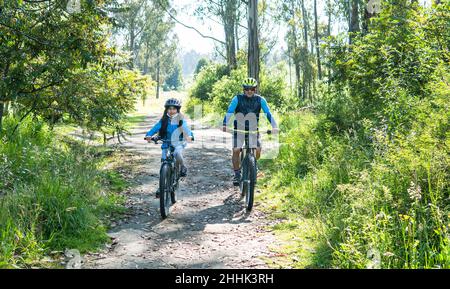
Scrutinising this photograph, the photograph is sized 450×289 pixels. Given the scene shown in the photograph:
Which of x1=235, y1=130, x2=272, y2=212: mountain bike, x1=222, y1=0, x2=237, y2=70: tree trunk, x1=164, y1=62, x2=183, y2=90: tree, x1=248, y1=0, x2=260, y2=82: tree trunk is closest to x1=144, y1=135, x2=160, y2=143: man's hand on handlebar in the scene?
x1=235, y1=130, x2=272, y2=212: mountain bike

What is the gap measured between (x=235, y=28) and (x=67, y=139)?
935 inches

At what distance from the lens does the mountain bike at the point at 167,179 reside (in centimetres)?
670

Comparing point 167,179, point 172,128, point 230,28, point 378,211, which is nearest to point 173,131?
point 172,128

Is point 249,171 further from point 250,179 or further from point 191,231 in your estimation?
point 191,231

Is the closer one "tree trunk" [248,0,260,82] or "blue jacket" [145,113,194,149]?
"blue jacket" [145,113,194,149]

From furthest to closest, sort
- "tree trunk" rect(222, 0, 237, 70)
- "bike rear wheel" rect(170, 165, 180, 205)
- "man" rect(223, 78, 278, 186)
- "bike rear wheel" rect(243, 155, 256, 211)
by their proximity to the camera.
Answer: "tree trunk" rect(222, 0, 237, 70)
"man" rect(223, 78, 278, 186)
"bike rear wheel" rect(170, 165, 180, 205)
"bike rear wheel" rect(243, 155, 256, 211)

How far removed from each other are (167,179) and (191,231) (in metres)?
1.02

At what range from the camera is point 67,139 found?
12031mm

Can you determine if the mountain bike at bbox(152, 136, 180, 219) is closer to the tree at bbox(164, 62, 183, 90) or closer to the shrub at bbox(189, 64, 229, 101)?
the shrub at bbox(189, 64, 229, 101)

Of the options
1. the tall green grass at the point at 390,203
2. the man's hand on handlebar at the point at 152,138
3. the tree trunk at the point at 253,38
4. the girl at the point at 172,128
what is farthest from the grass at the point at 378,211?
the tree trunk at the point at 253,38

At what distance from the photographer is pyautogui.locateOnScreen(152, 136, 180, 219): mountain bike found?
6699 mm

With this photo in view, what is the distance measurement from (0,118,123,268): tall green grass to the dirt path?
16.0 inches
